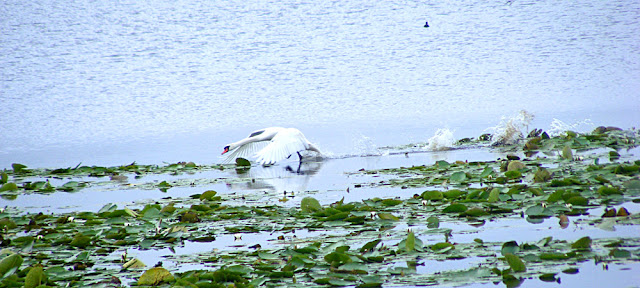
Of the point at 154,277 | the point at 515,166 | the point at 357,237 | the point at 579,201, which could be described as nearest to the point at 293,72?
the point at 515,166

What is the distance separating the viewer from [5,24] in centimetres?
3312

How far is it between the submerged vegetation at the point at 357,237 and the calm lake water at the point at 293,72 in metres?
6.12

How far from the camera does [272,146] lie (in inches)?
452

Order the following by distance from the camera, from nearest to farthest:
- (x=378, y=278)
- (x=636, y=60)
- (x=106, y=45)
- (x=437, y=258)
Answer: (x=378, y=278)
(x=437, y=258)
(x=636, y=60)
(x=106, y=45)

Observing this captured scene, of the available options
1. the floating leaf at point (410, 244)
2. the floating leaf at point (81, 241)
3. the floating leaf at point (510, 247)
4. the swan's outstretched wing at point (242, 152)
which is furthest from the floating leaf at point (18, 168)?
the floating leaf at point (510, 247)

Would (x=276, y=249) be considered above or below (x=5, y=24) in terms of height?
below

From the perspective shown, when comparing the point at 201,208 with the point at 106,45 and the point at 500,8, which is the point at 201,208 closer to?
the point at 106,45

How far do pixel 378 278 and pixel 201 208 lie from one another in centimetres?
323

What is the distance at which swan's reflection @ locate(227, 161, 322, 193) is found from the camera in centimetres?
921

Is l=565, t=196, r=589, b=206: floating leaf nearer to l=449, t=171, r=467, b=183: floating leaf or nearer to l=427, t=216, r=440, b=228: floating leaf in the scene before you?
l=427, t=216, r=440, b=228: floating leaf

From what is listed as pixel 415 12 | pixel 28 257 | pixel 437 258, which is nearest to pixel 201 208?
pixel 28 257

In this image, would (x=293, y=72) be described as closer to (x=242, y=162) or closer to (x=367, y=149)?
(x=367, y=149)

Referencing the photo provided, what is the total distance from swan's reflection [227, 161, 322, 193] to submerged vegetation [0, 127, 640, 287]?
3.71 feet

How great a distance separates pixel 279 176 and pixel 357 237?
5202 mm
